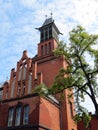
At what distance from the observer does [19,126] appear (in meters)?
17.6

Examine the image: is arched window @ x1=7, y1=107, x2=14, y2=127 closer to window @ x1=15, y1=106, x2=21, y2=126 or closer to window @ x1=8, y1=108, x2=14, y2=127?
window @ x1=8, y1=108, x2=14, y2=127

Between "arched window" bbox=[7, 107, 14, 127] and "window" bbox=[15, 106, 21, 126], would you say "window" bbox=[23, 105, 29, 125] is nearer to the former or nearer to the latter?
"window" bbox=[15, 106, 21, 126]

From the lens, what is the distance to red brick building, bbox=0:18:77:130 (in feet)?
59.7

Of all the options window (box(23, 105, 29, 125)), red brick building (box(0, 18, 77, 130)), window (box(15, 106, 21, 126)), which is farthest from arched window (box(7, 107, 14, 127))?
window (box(23, 105, 29, 125))

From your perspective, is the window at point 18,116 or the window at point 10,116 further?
the window at point 10,116

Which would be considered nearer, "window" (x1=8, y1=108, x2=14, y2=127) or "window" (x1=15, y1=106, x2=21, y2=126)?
"window" (x1=15, y1=106, x2=21, y2=126)

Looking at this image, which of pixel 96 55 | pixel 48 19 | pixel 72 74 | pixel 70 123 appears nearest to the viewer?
pixel 96 55

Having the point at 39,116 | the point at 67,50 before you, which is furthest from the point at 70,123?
the point at 67,50

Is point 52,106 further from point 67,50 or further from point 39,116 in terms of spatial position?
point 67,50

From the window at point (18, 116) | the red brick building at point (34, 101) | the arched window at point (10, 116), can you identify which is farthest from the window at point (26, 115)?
the arched window at point (10, 116)

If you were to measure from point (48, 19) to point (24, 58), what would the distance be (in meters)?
12.4

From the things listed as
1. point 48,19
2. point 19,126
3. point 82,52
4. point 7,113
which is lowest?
point 19,126

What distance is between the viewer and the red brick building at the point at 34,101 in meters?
18.2

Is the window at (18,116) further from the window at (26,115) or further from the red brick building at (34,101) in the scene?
the window at (26,115)
